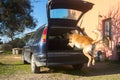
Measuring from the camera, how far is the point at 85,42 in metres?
10.4

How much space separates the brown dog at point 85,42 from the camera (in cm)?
1033

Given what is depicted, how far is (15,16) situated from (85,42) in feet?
75.2

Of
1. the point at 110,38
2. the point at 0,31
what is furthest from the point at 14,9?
the point at 110,38

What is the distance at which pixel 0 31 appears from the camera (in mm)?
33750

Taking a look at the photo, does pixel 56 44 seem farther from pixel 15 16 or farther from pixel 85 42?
pixel 15 16

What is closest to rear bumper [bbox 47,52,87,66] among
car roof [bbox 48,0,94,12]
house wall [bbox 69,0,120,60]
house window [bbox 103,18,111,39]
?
car roof [bbox 48,0,94,12]

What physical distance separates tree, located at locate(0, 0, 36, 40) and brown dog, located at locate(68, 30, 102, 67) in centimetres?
2137

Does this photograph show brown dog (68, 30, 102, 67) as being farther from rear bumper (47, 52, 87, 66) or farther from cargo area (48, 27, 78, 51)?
cargo area (48, 27, 78, 51)

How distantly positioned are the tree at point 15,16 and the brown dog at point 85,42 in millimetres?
21366

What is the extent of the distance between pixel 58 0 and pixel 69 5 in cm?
94

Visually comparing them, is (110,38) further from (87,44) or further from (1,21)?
(1,21)

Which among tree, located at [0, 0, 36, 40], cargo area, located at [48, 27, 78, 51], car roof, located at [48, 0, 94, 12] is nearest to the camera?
car roof, located at [48, 0, 94, 12]

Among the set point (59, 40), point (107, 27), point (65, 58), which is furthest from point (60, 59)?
point (107, 27)

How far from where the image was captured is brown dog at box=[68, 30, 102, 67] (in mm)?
10328
